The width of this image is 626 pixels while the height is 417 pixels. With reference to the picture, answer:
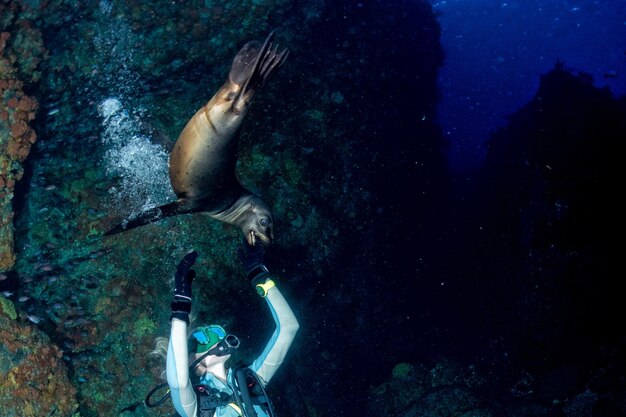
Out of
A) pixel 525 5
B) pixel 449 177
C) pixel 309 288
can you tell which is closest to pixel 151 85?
pixel 309 288

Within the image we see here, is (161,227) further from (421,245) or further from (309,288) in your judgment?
(421,245)

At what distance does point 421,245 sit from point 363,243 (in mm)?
1750

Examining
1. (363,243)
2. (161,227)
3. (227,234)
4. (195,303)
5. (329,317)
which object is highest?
(161,227)

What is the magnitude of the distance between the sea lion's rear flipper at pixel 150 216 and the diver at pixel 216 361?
471 millimetres

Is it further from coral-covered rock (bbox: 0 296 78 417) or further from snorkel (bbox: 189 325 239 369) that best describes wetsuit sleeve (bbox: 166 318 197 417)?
coral-covered rock (bbox: 0 296 78 417)

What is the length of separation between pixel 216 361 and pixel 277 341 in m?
0.59

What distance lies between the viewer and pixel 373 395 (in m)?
6.95

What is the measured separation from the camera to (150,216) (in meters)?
3.25

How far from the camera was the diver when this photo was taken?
2.84 meters

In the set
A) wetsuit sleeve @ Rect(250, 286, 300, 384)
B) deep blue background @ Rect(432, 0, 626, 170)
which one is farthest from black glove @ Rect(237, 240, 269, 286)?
deep blue background @ Rect(432, 0, 626, 170)

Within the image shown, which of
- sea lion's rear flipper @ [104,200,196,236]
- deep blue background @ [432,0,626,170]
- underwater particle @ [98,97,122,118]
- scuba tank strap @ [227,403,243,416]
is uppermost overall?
underwater particle @ [98,97,122,118]

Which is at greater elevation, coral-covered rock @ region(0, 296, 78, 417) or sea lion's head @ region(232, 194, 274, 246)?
sea lion's head @ region(232, 194, 274, 246)

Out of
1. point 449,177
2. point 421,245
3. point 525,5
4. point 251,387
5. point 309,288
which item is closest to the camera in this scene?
point 251,387

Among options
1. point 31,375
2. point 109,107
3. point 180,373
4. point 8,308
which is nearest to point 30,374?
point 31,375
